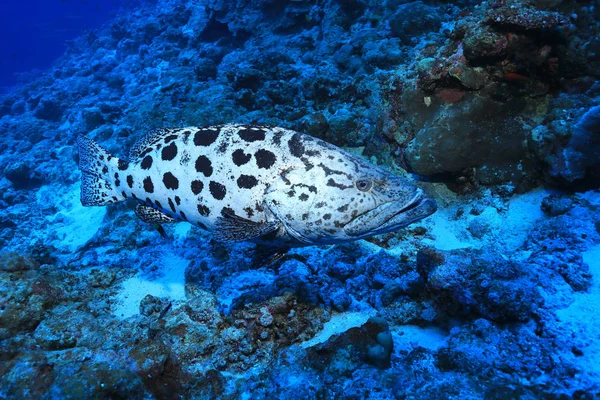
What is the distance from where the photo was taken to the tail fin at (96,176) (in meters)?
4.70

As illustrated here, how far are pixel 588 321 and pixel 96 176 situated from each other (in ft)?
19.9

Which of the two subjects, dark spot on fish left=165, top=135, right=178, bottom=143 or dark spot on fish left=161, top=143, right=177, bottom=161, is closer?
dark spot on fish left=161, top=143, right=177, bottom=161

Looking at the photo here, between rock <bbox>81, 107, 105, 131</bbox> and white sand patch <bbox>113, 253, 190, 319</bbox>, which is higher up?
rock <bbox>81, 107, 105, 131</bbox>

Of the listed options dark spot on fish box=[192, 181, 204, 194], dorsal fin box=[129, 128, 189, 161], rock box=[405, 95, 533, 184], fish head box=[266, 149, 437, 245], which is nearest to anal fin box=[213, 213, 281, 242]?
fish head box=[266, 149, 437, 245]

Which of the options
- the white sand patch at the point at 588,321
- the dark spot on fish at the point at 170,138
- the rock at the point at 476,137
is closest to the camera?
the white sand patch at the point at 588,321

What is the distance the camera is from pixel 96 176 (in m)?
4.86

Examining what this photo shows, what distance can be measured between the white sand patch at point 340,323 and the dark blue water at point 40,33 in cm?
→ 4976

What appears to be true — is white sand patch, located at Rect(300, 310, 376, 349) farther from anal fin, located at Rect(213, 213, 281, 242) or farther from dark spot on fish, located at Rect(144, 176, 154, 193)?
dark spot on fish, located at Rect(144, 176, 154, 193)

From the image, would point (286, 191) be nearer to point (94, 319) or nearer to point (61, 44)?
point (94, 319)

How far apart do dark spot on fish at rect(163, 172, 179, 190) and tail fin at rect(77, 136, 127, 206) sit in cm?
120

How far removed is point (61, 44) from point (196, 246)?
59.4 meters

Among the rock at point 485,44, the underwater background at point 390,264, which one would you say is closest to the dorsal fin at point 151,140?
the underwater background at point 390,264

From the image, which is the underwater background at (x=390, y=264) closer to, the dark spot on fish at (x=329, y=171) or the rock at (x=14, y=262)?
the rock at (x=14, y=262)

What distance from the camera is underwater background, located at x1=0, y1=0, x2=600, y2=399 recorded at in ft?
9.82
